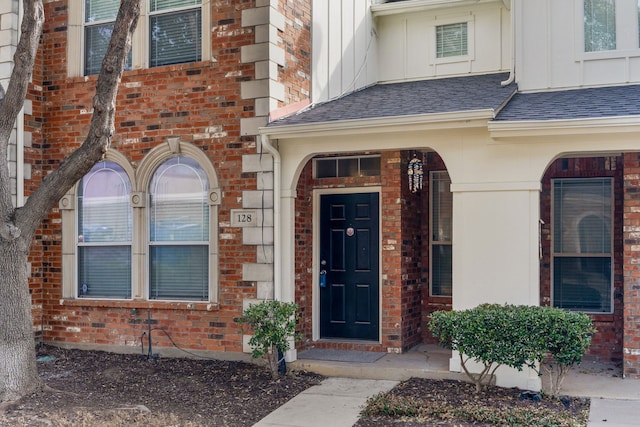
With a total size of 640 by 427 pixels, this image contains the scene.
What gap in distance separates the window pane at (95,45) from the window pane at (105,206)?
139cm

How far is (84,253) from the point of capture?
10258mm

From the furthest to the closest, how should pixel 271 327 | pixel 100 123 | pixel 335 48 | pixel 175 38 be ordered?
1. pixel 335 48
2. pixel 175 38
3. pixel 271 327
4. pixel 100 123

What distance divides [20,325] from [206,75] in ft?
12.9

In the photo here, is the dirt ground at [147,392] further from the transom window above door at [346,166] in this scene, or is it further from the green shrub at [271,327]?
the transom window above door at [346,166]

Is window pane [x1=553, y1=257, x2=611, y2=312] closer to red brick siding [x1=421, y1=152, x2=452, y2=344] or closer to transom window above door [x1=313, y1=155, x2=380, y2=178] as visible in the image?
red brick siding [x1=421, y1=152, x2=452, y2=344]

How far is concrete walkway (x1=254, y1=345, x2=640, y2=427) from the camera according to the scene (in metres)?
7.05

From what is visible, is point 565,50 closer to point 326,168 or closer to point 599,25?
point 599,25

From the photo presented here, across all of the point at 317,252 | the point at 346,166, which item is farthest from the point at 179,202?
the point at 346,166

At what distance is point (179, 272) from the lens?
966 centimetres

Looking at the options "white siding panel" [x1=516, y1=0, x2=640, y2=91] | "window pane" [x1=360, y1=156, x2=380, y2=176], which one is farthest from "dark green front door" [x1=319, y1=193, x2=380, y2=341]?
"white siding panel" [x1=516, y1=0, x2=640, y2=91]

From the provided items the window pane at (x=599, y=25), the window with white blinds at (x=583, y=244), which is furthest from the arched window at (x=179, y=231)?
the window pane at (x=599, y=25)

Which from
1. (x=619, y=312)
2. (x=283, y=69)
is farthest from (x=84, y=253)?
(x=619, y=312)

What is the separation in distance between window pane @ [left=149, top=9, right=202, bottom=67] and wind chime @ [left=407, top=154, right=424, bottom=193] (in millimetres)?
3158

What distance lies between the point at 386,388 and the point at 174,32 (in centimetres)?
543
